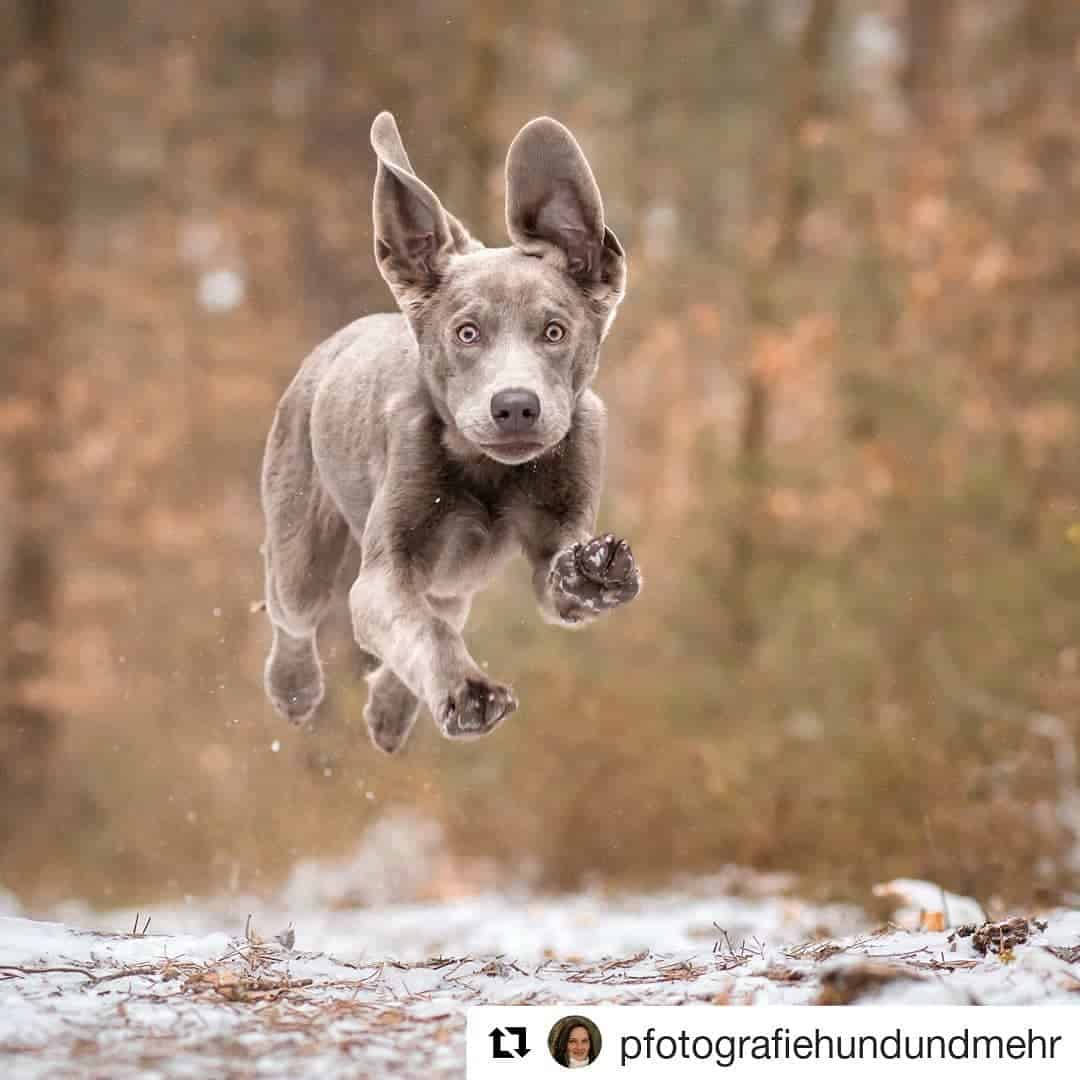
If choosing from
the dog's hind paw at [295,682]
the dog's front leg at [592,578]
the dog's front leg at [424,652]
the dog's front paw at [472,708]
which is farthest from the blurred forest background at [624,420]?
the dog's front paw at [472,708]

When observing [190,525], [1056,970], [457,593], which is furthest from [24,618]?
A: [1056,970]

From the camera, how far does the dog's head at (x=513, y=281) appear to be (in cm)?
402

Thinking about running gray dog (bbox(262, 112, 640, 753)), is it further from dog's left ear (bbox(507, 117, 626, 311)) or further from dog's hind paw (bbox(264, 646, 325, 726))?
dog's hind paw (bbox(264, 646, 325, 726))

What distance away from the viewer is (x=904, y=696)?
8.95 metres

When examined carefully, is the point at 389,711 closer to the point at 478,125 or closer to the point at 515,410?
the point at 515,410

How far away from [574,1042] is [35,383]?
27.8 ft

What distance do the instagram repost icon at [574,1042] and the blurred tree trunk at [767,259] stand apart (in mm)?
6657

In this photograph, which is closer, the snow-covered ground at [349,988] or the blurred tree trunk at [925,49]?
the snow-covered ground at [349,988]

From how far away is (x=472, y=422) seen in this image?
12.9ft

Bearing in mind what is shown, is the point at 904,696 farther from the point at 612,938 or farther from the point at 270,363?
the point at 270,363

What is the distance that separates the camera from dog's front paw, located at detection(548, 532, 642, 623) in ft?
12.5

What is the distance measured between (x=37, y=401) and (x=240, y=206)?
210 centimetres

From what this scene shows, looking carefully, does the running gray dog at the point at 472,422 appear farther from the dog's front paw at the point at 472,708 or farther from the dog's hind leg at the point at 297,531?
the dog's hind leg at the point at 297,531

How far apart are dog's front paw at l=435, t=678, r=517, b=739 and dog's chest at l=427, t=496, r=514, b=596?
0.75 metres
